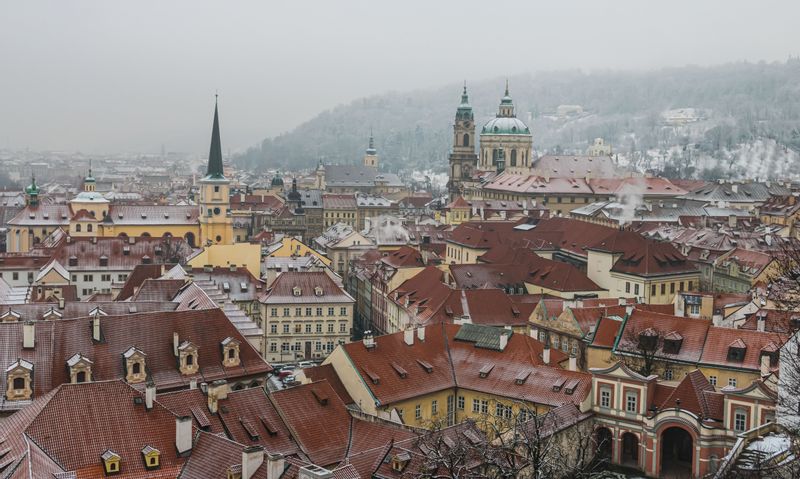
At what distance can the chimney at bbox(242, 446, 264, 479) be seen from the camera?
33.5 meters

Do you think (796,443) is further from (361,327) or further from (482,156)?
(482,156)

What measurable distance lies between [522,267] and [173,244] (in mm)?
37260

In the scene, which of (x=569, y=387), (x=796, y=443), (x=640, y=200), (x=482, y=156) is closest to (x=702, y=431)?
(x=569, y=387)

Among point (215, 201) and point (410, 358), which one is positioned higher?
point (215, 201)

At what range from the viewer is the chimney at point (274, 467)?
3300cm

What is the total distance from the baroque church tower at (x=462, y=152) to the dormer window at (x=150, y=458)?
5937 inches

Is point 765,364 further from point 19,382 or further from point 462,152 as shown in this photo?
point 462,152

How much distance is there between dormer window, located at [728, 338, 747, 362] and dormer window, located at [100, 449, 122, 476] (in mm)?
33730

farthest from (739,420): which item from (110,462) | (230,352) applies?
(110,462)

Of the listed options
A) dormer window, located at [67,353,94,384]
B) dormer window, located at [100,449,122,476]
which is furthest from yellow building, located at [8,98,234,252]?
dormer window, located at [100,449,122,476]

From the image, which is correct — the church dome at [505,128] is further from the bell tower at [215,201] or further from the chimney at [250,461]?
the chimney at [250,461]

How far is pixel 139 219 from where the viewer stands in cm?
12400

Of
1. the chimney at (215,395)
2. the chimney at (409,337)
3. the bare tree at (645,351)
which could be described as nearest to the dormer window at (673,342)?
the bare tree at (645,351)

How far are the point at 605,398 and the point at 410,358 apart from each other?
10.7m
